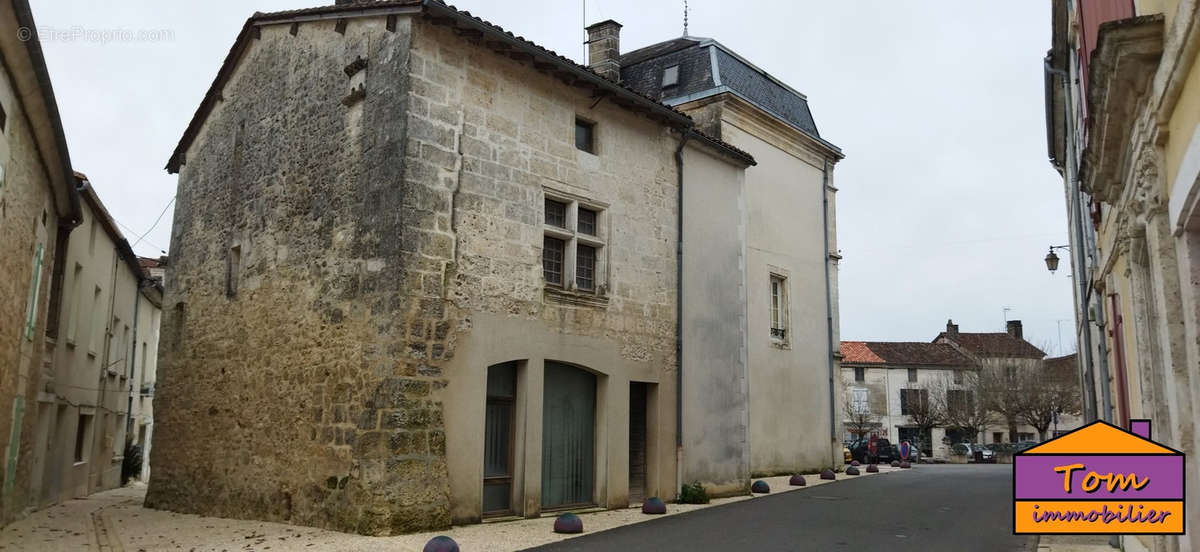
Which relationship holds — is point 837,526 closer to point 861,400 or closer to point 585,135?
point 585,135

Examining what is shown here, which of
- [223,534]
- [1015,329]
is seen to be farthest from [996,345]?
[223,534]

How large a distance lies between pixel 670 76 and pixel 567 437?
9911 millimetres

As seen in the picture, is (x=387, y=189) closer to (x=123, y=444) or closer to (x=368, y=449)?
(x=368, y=449)

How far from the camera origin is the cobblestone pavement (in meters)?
8.85

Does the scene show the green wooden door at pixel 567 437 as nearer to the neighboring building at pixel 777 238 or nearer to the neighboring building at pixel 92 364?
the neighboring building at pixel 777 238

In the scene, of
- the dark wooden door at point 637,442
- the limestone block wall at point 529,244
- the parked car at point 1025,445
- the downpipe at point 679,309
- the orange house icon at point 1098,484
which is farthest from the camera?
the downpipe at point 679,309

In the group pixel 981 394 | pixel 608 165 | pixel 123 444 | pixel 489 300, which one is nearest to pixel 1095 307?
pixel 608 165

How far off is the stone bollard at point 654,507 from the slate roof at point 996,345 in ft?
130

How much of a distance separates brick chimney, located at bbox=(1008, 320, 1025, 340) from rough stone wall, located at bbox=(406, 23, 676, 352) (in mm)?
48388

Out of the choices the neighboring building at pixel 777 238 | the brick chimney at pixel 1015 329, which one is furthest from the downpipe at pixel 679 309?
the brick chimney at pixel 1015 329

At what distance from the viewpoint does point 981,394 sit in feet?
143

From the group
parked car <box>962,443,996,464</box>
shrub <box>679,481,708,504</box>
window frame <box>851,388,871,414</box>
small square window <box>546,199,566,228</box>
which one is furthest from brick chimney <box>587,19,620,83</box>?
window frame <box>851,388,871,414</box>

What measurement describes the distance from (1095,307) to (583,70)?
24.5ft

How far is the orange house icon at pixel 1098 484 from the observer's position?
8.46 ft
